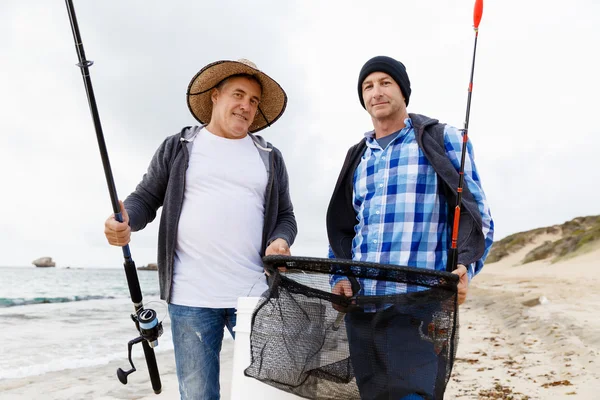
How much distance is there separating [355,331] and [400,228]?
63 centimetres

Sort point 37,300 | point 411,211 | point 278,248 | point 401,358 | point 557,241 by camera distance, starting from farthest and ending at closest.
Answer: point 557,241
point 37,300
point 278,248
point 411,211
point 401,358

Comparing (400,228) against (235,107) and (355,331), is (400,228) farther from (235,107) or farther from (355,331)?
(235,107)

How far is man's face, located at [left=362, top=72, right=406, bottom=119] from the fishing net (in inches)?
38.6

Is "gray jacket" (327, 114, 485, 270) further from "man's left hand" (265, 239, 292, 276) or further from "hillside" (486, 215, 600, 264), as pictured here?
"hillside" (486, 215, 600, 264)

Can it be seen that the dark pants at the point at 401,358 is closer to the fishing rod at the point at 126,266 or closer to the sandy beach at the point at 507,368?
the fishing rod at the point at 126,266

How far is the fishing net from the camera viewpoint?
1.44 m

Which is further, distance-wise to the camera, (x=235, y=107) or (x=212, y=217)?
(x=235, y=107)

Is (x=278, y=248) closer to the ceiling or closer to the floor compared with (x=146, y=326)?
closer to the ceiling

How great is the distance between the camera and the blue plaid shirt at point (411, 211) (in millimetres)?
1992

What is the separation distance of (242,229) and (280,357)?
953mm

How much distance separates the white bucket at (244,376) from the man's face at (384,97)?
0.96m

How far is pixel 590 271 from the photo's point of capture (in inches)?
659

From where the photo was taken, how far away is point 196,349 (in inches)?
91.1

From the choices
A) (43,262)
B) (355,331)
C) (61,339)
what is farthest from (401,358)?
(43,262)
